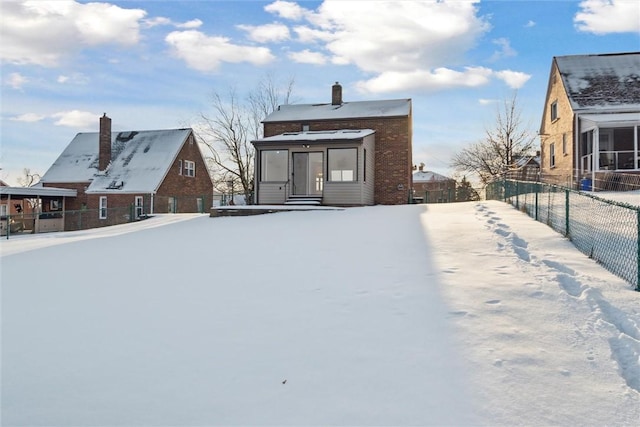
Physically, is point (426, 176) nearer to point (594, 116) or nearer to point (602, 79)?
point (602, 79)

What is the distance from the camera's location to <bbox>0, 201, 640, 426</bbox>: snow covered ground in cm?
361

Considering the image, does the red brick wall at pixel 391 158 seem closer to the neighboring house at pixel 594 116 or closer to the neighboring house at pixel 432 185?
the neighboring house at pixel 432 185

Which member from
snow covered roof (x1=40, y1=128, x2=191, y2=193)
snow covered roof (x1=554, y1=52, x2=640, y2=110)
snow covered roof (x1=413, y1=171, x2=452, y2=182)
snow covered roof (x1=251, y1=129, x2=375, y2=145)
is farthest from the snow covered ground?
snow covered roof (x1=413, y1=171, x2=452, y2=182)

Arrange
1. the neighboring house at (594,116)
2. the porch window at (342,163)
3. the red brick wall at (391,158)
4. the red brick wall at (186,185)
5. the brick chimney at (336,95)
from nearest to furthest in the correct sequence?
the porch window at (342,163) < the neighboring house at (594,116) < the red brick wall at (391,158) < the brick chimney at (336,95) < the red brick wall at (186,185)

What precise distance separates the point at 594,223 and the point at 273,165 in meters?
15.1

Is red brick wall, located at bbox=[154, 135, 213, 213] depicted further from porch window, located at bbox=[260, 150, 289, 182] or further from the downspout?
the downspout

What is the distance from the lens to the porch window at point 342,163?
70.8ft

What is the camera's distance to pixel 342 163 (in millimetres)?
23250

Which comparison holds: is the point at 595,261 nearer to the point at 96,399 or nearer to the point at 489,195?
the point at 96,399

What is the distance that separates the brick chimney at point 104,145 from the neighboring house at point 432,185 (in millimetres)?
21188

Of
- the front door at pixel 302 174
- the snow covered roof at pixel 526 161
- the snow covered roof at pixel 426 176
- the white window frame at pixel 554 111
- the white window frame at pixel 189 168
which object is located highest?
the white window frame at pixel 554 111

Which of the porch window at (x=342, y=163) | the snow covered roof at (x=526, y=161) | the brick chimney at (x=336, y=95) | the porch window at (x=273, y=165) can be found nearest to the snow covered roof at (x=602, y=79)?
the porch window at (x=342, y=163)

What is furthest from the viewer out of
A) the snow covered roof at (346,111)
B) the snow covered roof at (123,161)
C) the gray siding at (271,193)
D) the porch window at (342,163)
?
the snow covered roof at (123,161)

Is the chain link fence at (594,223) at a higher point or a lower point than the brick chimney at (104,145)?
lower
